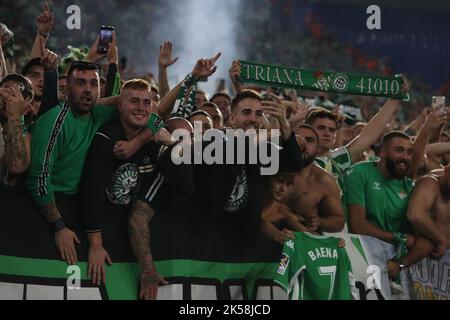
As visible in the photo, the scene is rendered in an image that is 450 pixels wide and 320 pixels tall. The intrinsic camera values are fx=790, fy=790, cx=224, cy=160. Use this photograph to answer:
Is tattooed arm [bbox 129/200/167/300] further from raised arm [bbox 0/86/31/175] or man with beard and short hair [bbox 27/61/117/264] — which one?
raised arm [bbox 0/86/31/175]

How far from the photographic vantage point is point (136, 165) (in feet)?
17.1

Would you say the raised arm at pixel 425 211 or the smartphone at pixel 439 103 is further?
the smartphone at pixel 439 103

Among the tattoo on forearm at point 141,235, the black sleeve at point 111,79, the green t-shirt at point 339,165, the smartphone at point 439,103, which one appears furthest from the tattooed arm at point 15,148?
the smartphone at point 439,103

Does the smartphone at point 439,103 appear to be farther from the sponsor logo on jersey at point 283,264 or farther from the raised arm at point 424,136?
the sponsor logo on jersey at point 283,264

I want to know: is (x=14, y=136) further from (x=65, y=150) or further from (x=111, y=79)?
(x=111, y=79)

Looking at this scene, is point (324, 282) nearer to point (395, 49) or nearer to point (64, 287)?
point (64, 287)

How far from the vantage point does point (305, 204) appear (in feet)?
19.2

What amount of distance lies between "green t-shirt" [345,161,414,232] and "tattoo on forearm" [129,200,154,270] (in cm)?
184

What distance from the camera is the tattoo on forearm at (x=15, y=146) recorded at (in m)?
4.77

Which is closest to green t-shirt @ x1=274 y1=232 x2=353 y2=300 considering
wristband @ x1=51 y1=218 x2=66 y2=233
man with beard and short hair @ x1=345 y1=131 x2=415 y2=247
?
man with beard and short hair @ x1=345 y1=131 x2=415 y2=247

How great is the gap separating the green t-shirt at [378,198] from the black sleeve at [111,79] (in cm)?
208

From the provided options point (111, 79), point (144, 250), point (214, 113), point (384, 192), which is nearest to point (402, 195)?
point (384, 192)

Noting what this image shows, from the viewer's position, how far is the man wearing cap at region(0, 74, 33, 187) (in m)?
4.77
